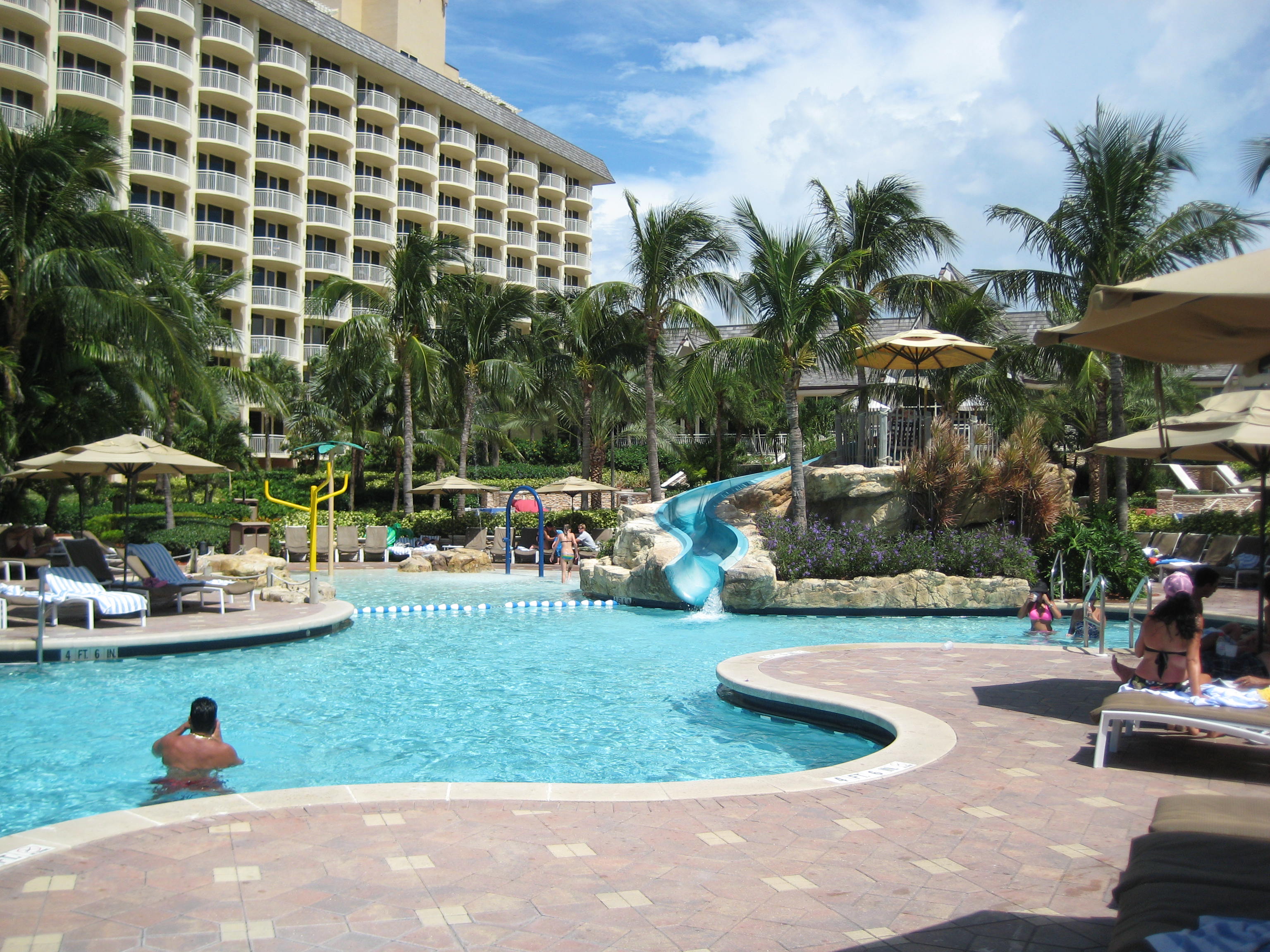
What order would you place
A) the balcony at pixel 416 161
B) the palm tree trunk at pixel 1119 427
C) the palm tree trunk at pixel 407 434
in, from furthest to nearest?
the balcony at pixel 416 161, the palm tree trunk at pixel 407 434, the palm tree trunk at pixel 1119 427

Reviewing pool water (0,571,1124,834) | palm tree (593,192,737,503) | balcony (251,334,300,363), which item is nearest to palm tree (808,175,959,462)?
palm tree (593,192,737,503)

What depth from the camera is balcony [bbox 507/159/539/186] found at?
183 ft

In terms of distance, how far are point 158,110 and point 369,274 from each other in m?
11.8

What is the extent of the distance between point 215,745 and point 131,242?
47.9ft

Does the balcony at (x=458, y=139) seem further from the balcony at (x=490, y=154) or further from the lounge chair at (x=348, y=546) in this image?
the lounge chair at (x=348, y=546)

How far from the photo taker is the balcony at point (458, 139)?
51.8 m

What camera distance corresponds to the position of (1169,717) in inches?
220

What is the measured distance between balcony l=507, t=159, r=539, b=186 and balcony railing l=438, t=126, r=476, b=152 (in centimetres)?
321

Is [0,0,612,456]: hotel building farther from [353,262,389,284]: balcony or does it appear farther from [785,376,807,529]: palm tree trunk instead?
[785,376,807,529]: palm tree trunk

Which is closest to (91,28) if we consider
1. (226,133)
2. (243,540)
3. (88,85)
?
(88,85)

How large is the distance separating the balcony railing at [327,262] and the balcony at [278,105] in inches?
242

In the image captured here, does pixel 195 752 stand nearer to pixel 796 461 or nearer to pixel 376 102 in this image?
pixel 796 461

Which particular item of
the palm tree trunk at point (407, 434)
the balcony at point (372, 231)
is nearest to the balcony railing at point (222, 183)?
the balcony at point (372, 231)

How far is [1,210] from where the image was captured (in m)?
16.5
